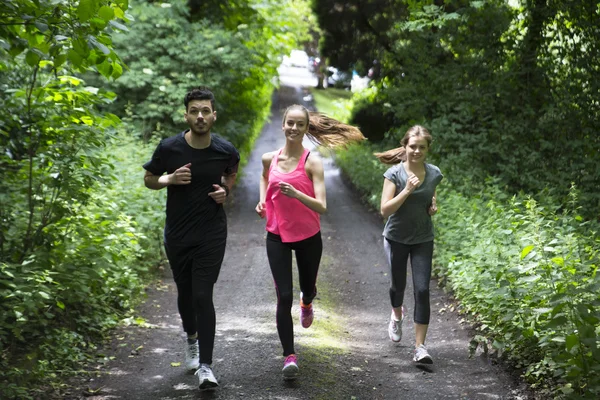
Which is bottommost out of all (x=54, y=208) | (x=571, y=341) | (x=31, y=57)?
(x=571, y=341)

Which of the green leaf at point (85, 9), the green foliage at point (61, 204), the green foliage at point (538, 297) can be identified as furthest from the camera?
the green foliage at point (61, 204)

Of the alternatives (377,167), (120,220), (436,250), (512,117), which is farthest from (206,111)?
(377,167)

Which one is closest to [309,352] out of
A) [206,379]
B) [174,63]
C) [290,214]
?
[206,379]

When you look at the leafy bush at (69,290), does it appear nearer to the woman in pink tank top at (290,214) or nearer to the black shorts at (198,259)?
the black shorts at (198,259)

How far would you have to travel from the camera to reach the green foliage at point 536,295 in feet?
16.1

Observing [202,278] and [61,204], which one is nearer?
[202,278]

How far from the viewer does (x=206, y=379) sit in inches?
224

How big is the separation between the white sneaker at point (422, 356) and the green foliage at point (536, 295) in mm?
494

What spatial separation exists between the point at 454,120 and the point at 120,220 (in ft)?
32.0

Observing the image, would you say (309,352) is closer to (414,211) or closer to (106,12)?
(414,211)

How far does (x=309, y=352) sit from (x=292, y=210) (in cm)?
168

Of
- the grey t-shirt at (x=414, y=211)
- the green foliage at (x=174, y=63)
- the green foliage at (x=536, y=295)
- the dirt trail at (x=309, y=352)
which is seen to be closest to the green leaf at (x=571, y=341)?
the green foliage at (x=536, y=295)

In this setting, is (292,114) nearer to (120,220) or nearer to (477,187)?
(120,220)

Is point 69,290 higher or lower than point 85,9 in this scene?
lower
